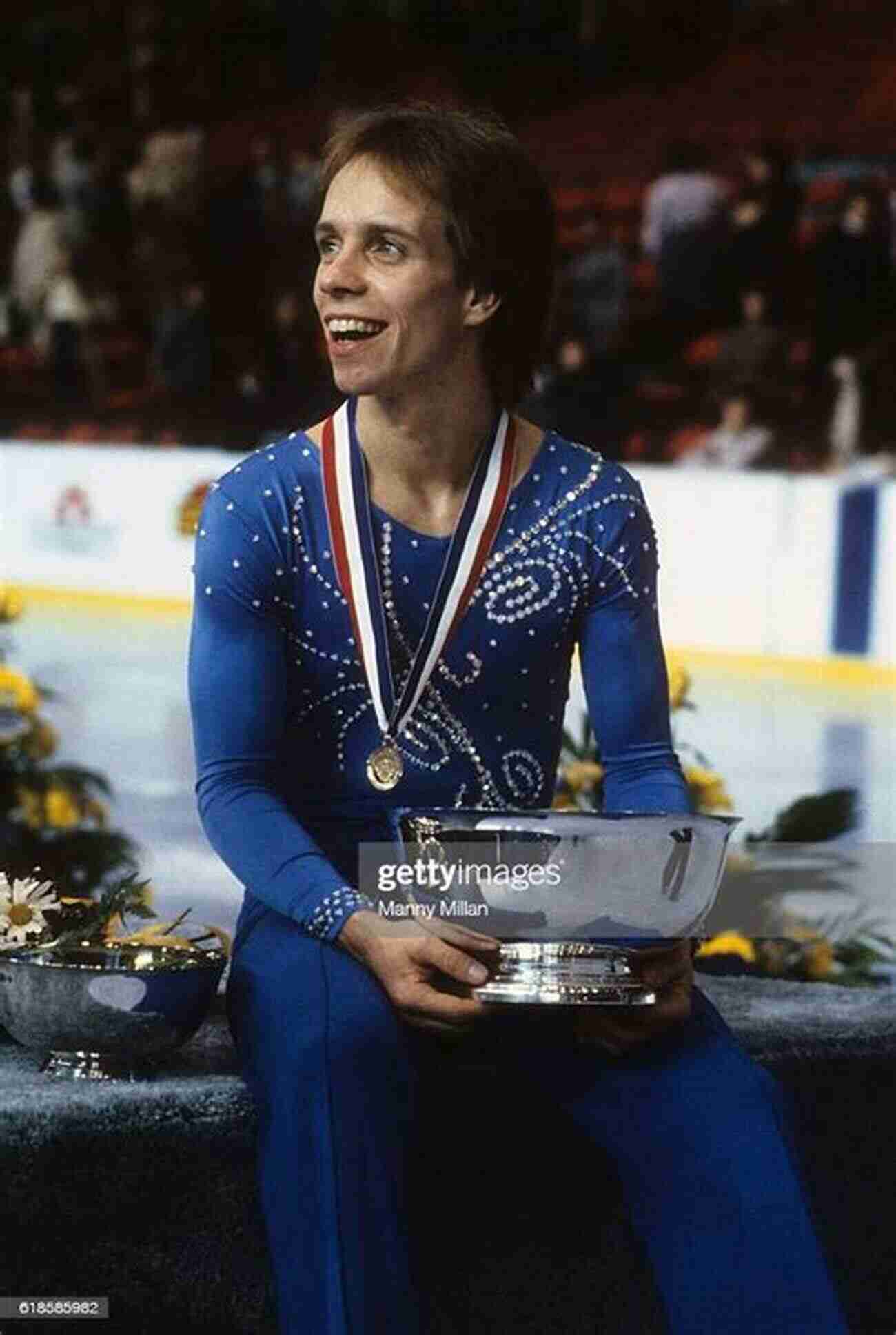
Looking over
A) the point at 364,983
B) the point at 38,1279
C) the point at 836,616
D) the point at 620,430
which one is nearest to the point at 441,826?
the point at 364,983

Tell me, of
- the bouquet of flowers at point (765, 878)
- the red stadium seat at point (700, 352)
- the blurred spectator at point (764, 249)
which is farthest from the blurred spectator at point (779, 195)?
the bouquet of flowers at point (765, 878)

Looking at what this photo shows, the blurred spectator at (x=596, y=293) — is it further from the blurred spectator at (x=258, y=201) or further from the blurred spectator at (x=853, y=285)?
the blurred spectator at (x=258, y=201)

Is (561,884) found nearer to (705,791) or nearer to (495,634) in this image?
(495,634)

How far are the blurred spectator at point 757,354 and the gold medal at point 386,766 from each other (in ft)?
27.2

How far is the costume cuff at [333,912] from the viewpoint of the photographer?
6.17 ft

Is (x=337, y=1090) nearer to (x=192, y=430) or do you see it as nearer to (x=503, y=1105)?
(x=503, y=1105)

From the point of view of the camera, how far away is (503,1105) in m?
1.99

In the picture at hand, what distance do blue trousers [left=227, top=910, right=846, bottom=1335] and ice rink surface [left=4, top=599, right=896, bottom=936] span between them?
1.65 m

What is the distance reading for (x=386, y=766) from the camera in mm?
2012

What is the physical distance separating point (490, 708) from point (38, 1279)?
0.52m

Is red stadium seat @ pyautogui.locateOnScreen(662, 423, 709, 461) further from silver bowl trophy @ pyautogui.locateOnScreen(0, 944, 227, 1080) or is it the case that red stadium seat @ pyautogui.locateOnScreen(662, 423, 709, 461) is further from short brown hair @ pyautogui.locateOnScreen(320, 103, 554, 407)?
silver bowl trophy @ pyautogui.locateOnScreen(0, 944, 227, 1080)

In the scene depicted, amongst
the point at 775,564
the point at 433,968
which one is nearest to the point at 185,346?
the point at 775,564

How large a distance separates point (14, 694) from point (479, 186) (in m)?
1.75
